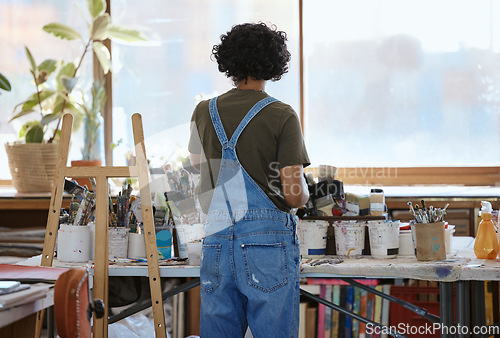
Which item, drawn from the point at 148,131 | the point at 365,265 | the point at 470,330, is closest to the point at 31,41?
the point at 148,131

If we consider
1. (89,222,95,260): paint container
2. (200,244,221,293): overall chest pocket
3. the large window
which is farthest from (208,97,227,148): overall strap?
the large window

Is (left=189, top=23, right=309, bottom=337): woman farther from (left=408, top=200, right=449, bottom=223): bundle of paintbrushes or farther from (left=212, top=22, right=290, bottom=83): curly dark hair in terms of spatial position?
(left=408, top=200, right=449, bottom=223): bundle of paintbrushes

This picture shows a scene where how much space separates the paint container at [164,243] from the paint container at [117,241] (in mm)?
125

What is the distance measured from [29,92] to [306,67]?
1699mm

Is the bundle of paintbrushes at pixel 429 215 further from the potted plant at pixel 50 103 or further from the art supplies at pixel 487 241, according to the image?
the potted plant at pixel 50 103

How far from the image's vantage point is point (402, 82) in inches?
147

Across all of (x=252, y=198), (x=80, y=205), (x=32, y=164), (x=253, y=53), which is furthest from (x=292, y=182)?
(x=32, y=164)

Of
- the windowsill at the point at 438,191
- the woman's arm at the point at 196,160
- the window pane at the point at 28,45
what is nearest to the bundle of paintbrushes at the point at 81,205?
the woman's arm at the point at 196,160

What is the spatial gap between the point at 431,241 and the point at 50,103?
252 centimetres

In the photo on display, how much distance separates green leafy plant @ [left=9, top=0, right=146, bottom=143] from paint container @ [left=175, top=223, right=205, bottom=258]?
5.48 ft

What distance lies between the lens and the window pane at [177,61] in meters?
3.85

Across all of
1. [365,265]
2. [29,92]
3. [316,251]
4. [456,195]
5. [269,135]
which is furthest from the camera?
[29,92]

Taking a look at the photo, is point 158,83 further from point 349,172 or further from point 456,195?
point 456,195

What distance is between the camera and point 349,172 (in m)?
3.76
